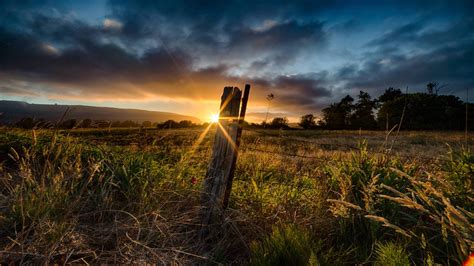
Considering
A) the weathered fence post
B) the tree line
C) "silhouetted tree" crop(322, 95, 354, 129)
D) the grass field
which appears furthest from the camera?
"silhouetted tree" crop(322, 95, 354, 129)

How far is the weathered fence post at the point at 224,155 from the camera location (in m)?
3.32

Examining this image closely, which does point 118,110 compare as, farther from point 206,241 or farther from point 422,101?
point 206,241

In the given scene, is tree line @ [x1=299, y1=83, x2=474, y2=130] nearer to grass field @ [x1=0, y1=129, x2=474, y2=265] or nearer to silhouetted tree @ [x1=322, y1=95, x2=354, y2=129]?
silhouetted tree @ [x1=322, y1=95, x2=354, y2=129]

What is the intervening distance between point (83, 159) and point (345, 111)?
66703mm

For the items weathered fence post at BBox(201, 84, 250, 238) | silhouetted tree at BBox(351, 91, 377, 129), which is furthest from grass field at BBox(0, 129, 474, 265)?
silhouetted tree at BBox(351, 91, 377, 129)

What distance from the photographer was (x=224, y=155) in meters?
3.42

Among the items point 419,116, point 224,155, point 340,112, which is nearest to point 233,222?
point 224,155

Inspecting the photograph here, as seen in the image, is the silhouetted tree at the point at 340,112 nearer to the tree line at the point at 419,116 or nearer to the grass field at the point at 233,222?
the tree line at the point at 419,116

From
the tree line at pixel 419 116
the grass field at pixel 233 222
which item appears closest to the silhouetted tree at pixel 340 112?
the tree line at pixel 419 116

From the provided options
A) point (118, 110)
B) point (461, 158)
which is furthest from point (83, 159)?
point (118, 110)

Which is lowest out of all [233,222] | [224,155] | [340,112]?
[233,222]

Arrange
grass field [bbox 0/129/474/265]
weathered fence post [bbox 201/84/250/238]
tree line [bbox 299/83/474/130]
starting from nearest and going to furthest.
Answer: grass field [bbox 0/129/474/265] < weathered fence post [bbox 201/84/250/238] < tree line [bbox 299/83/474/130]

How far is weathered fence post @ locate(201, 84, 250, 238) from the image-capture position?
3316 millimetres

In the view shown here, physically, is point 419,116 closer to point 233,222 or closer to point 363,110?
point 363,110
